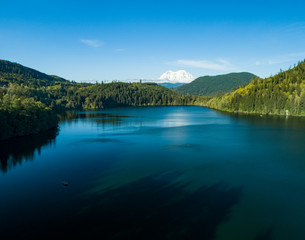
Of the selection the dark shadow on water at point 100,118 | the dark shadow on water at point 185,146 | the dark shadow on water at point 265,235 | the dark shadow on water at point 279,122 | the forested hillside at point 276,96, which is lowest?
the dark shadow on water at point 265,235

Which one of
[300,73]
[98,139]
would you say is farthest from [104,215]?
[300,73]

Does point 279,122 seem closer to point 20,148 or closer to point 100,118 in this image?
point 100,118

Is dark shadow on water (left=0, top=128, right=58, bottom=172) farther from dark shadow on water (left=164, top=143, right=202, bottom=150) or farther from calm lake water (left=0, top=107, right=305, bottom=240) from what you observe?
dark shadow on water (left=164, top=143, right=202, bottom=150)

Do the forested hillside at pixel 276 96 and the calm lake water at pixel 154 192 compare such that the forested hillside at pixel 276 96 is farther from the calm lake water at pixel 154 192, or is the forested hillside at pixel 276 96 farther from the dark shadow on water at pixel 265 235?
the dark shadow on water at pixel 265 235

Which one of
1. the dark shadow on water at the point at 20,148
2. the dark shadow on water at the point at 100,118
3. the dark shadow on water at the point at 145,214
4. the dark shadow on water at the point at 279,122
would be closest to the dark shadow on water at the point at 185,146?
the dark shadow on water at the point at 145,214

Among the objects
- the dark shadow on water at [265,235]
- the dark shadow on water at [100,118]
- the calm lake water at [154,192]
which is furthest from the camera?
the dark shadow on water at [100,118]

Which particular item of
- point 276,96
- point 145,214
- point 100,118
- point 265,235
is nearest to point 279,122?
point 276,96
